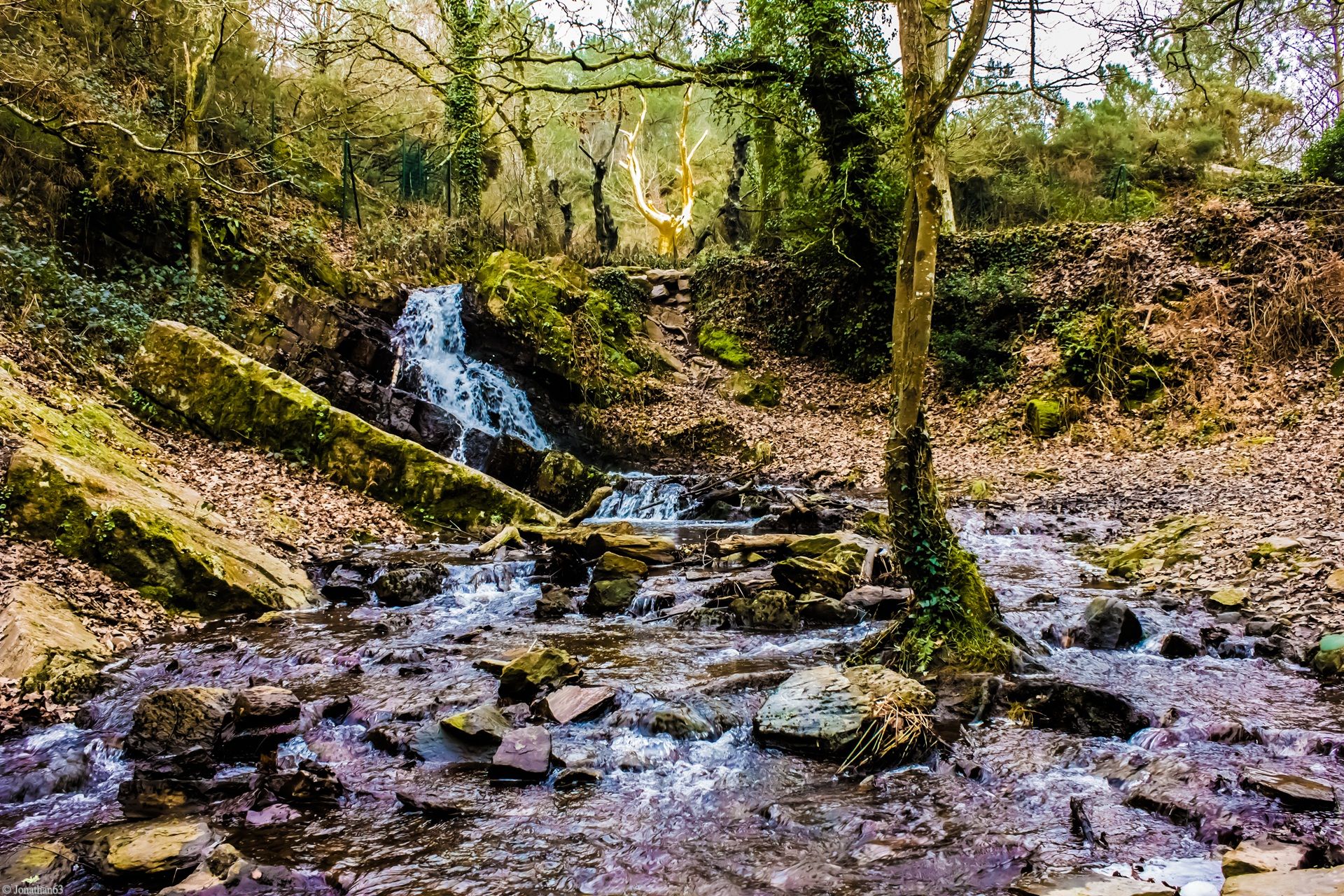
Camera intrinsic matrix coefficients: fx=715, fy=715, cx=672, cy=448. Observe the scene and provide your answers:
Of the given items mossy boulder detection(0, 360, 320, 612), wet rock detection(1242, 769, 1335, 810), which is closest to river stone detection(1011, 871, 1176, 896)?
wet rock detection(1242, 769, 1335, 810)

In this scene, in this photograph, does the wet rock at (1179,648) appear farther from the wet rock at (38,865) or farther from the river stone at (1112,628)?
the wet rock at (38,865)

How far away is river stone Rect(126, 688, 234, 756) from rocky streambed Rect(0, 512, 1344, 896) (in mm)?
13

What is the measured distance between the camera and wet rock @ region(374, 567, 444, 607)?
22.6ft

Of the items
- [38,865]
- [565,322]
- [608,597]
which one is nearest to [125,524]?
[38,865]

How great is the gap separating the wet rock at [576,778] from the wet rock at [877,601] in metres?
3.18

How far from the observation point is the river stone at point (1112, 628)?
5.29 m

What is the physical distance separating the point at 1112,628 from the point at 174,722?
616cm

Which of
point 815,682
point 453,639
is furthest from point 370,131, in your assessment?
point 815,682

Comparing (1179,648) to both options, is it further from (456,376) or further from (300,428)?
(456,376)

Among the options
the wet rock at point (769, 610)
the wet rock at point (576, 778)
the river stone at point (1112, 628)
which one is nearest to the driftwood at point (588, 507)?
the wet rock at point (769, 610)

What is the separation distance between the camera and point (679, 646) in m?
5.63

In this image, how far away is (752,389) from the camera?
57.1 feet

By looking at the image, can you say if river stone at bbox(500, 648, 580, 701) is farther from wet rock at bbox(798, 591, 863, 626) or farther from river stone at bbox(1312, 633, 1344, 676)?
river stone at bbox(1312, 633, 1344, 676)

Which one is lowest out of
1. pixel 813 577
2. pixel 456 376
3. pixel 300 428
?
pixel 813 577
